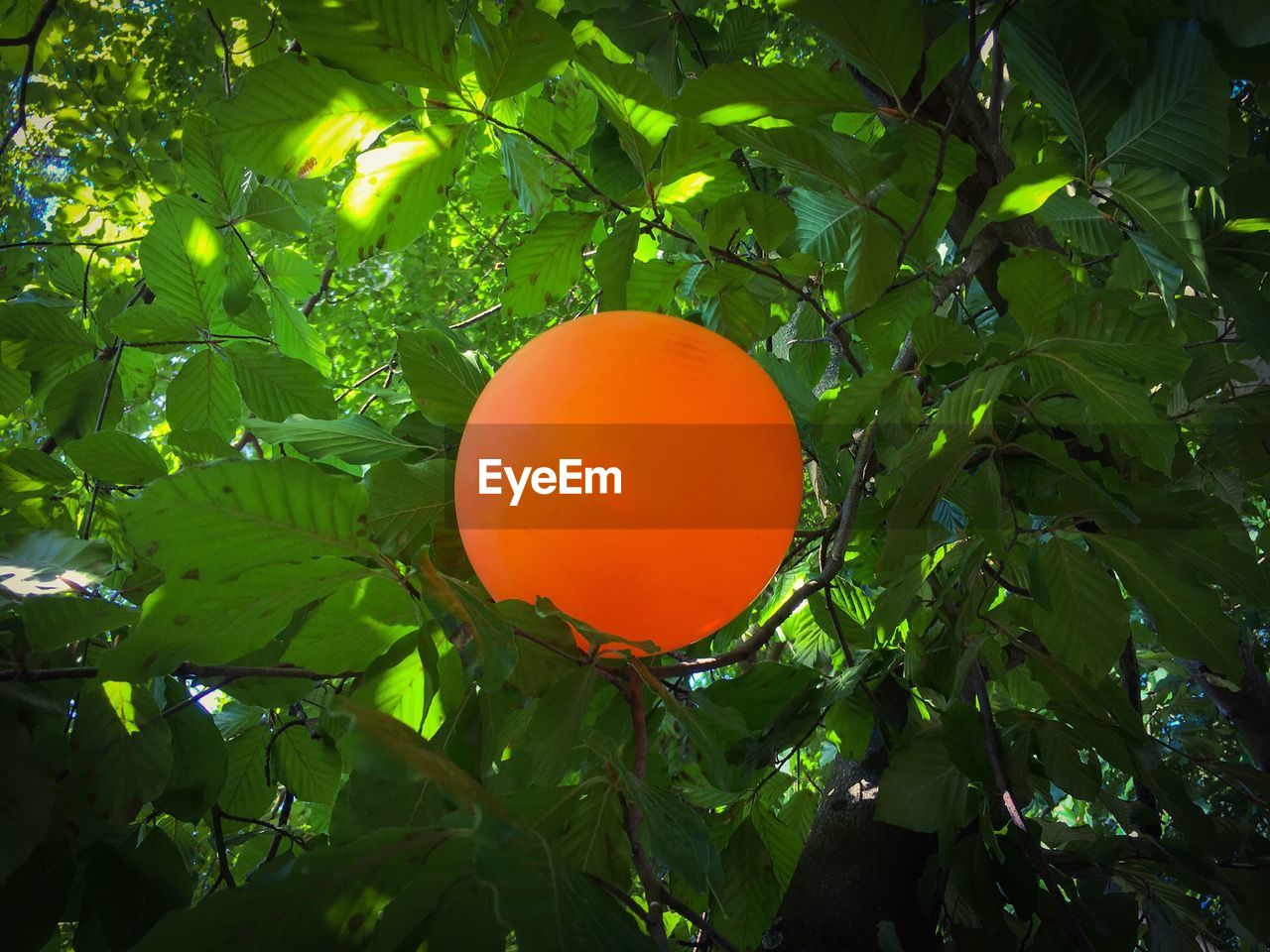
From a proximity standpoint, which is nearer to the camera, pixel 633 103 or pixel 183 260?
pixel 633 103

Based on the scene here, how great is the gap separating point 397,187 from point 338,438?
0.24 metres

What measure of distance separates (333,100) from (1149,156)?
672mm

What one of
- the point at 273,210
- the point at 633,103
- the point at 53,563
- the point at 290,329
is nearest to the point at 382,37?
the point at 633,103

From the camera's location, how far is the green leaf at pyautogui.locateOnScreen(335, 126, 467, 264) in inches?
31.4

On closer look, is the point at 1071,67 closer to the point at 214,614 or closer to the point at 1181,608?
the point at 1181,608

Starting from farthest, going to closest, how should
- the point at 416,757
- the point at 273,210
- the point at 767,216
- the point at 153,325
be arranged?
1. the point at 273,210
2. the point at 153,325
3. the point at 767,216
4. the point at 416,757

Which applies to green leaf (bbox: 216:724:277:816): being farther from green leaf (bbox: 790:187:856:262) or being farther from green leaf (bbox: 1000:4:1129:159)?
green leaf (bbox: 1000:4:1129:159)

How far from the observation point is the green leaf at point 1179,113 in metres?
0.70

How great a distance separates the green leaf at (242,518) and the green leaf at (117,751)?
0.66ft

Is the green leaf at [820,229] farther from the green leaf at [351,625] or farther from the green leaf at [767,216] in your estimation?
the green leaf at [351,625]

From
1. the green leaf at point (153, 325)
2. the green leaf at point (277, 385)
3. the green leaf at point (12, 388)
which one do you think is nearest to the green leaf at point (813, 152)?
the green leaf at point (277, 385)

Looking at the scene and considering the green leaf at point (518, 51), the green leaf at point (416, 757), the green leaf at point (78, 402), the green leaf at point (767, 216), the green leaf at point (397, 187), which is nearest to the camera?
the green leaf at point (416, 757)

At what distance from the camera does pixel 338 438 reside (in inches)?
33.1

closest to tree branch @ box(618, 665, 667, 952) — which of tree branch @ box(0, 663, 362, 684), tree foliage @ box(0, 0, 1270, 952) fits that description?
tree foliage @ box(0, 0, 1270, 952)
